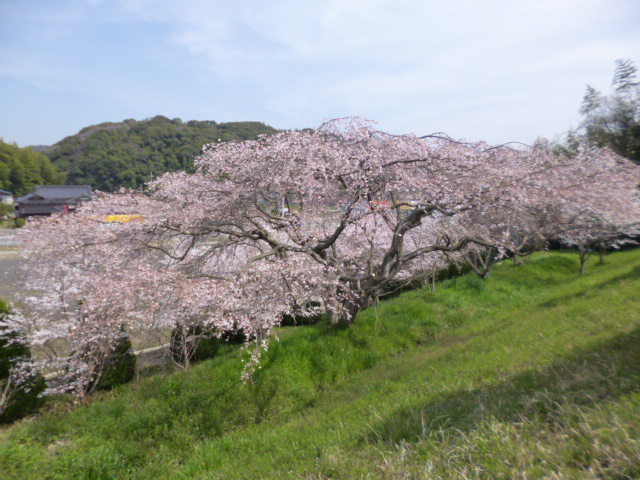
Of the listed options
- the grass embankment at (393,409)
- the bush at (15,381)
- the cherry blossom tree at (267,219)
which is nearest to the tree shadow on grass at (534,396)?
the grass embankment at (393,409)

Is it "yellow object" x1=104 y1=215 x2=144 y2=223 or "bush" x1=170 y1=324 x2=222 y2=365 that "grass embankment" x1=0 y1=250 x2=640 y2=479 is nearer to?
"bush" x1=170 y1=324 x2=222 y2=365

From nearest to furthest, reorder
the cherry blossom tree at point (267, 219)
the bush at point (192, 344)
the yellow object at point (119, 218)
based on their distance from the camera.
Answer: the cherry blossom tree at point (267, 219) < the yellow object at point (119, 218) < the bush at point (192, 344)

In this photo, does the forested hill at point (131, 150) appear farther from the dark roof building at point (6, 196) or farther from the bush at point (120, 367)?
the bush at point (120, 367)

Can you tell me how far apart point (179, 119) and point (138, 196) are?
5046 cm

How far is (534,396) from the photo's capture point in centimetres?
294

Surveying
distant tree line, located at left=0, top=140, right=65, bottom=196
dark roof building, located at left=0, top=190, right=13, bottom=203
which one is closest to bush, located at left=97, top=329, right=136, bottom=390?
dark roof building, located at left=0, top=190, right=13, bottom=203

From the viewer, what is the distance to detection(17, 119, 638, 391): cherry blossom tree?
608cm

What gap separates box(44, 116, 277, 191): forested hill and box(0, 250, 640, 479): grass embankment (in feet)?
74.4

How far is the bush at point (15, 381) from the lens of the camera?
6.14m

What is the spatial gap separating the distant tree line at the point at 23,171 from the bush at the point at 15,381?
6001cm

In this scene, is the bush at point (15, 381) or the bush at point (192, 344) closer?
the bush at point (15, 381)

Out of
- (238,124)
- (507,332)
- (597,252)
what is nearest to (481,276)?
(507,332)

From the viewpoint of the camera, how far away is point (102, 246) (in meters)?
7.09

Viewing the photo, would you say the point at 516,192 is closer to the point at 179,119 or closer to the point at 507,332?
the point at 507,332
